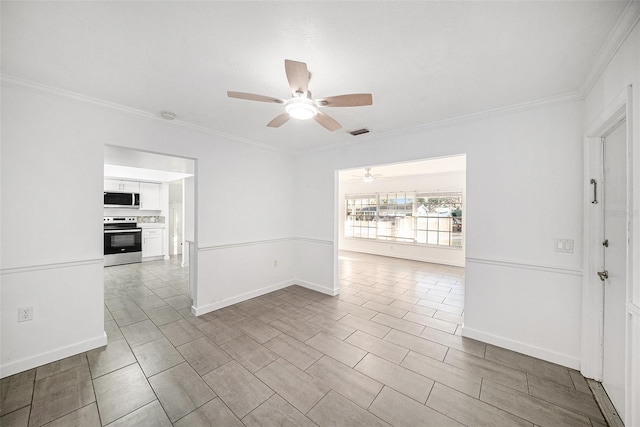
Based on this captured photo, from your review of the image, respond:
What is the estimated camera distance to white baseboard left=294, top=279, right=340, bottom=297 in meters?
4.08

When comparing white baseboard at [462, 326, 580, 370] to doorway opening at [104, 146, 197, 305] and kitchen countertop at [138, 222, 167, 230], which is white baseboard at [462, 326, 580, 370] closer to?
doorway opening at [104, 146, 197, 305]

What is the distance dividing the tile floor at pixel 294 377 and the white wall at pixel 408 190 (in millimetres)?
3436

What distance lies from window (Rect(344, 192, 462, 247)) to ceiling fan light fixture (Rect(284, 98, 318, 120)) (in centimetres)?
583

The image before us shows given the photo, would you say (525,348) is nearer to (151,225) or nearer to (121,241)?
(121,241)

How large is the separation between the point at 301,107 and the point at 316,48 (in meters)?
0.40

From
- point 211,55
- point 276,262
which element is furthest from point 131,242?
point 211,55

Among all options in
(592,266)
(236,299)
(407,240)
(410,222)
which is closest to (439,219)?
(410,222)

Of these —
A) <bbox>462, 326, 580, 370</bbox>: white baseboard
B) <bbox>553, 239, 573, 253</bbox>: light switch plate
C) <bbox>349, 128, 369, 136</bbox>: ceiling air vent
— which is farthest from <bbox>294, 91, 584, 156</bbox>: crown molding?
<bbox>462, 326, 580, 370</bbox>: white baseboard

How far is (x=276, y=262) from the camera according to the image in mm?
4344

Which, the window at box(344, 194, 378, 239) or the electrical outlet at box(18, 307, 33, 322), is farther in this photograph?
the window at box(344, 194, 378, 239)

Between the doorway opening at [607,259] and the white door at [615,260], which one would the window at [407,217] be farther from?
the white door at [615,260]

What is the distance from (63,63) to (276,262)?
3.47 metres

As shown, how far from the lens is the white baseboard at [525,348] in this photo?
7.30ft

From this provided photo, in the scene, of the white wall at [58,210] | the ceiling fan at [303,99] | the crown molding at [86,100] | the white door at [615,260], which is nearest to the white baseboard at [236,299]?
the white wall at [58,210]
